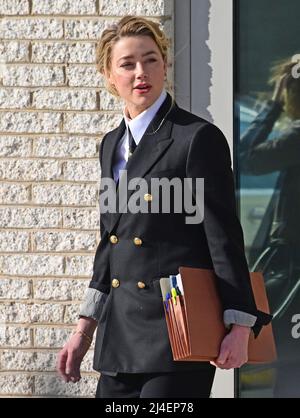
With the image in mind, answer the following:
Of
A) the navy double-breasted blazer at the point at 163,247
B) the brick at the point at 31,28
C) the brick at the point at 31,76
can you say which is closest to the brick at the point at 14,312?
the brick at the point at 31,76

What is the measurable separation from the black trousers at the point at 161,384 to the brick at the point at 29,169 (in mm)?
1858

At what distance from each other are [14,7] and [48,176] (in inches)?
33.5

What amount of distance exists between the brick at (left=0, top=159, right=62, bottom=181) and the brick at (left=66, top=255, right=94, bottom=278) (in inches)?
16.1

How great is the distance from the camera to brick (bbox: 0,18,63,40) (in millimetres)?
5520

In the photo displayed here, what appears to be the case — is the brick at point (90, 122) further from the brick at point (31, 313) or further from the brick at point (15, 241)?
the brick at point (31, 313)

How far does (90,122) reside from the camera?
552 centimetres

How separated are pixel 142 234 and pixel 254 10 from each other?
2254 millimetres

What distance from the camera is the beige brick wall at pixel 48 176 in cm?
549

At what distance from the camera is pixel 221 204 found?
143 inches

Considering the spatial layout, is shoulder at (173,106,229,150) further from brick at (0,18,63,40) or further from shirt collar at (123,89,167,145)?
brick at (0,18,63,40)

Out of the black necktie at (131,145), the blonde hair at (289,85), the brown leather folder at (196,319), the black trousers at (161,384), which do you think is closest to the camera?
the brown leather folder at (196,319)

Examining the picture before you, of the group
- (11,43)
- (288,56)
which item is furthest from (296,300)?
(11,43)

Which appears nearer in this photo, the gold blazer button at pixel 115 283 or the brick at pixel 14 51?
the gold blazer button at pixel 115 283

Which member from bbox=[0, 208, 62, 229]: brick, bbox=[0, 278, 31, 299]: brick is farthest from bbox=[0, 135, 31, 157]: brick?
bbox=[0, 278, 31, 299]: brick
